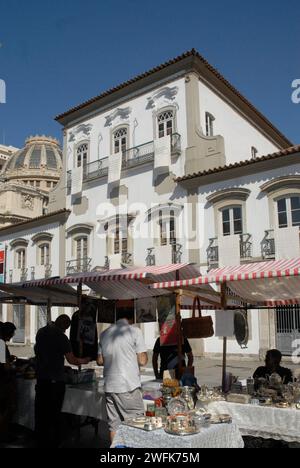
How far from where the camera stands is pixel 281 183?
16078mm

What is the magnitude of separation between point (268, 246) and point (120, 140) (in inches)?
375

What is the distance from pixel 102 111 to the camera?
2309 centimetres

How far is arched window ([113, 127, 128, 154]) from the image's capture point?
856 inches

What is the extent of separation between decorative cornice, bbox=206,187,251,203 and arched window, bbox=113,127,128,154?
5.94m

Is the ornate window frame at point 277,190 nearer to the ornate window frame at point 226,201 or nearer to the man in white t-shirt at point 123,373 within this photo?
the ornate window frame at point 226,201

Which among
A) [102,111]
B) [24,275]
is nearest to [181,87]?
[102,111]

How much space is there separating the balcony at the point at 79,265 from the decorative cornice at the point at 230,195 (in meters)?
7.04

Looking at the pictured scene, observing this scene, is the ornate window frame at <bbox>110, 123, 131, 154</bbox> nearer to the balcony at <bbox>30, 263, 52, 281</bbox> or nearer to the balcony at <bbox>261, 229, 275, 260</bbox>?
the balcony at <bbox>30, 263, 52, 281</bbox>

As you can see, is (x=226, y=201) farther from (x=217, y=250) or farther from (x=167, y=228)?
(x=167, y=228)

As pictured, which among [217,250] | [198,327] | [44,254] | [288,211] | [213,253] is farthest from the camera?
[44,254]

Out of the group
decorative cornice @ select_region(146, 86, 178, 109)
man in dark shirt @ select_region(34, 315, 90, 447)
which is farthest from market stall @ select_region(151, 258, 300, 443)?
decorative cornice @ select_region(146, 86, 178, 109)

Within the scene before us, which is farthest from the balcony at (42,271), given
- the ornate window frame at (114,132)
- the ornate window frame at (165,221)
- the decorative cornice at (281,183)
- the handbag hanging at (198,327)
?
the handbag hanging at (198,327)

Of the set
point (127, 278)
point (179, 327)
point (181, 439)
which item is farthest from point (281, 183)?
point (181, 439)

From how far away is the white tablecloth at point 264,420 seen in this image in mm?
4738
